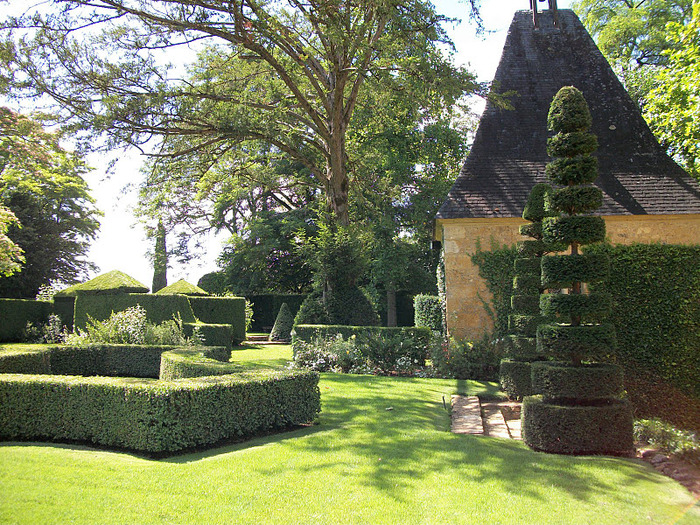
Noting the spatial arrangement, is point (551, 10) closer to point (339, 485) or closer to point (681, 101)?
point (681, 101)

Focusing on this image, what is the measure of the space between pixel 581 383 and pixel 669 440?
1.49 m

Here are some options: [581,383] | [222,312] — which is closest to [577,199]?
[581,383]

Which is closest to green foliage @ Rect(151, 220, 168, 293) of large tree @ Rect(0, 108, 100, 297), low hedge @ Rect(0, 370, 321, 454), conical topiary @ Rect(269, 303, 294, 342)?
large tree @ Rect(0, 108, 100, 297)

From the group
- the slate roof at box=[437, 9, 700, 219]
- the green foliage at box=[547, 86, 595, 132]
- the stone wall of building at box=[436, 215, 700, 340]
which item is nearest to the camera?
the green foliage at box=[547, 86, 595, 132]

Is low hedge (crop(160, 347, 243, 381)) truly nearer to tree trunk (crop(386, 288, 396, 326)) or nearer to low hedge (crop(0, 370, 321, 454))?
low hedge (crop(0, 370, 321, 454))

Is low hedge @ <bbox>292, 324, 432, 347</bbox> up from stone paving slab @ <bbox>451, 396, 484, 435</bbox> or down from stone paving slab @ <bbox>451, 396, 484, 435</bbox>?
up

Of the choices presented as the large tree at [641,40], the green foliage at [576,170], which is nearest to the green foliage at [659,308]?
the green foliage at [576,170]

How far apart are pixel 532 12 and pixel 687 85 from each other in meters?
5.83

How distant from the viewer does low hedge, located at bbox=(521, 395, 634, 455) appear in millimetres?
6320

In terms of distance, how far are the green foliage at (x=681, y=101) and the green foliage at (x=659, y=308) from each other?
7878mm

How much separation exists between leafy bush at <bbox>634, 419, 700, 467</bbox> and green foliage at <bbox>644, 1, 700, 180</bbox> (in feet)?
36.3

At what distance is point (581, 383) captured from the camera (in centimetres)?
656

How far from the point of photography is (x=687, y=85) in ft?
48.3

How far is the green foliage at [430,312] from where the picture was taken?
17.5 meters
